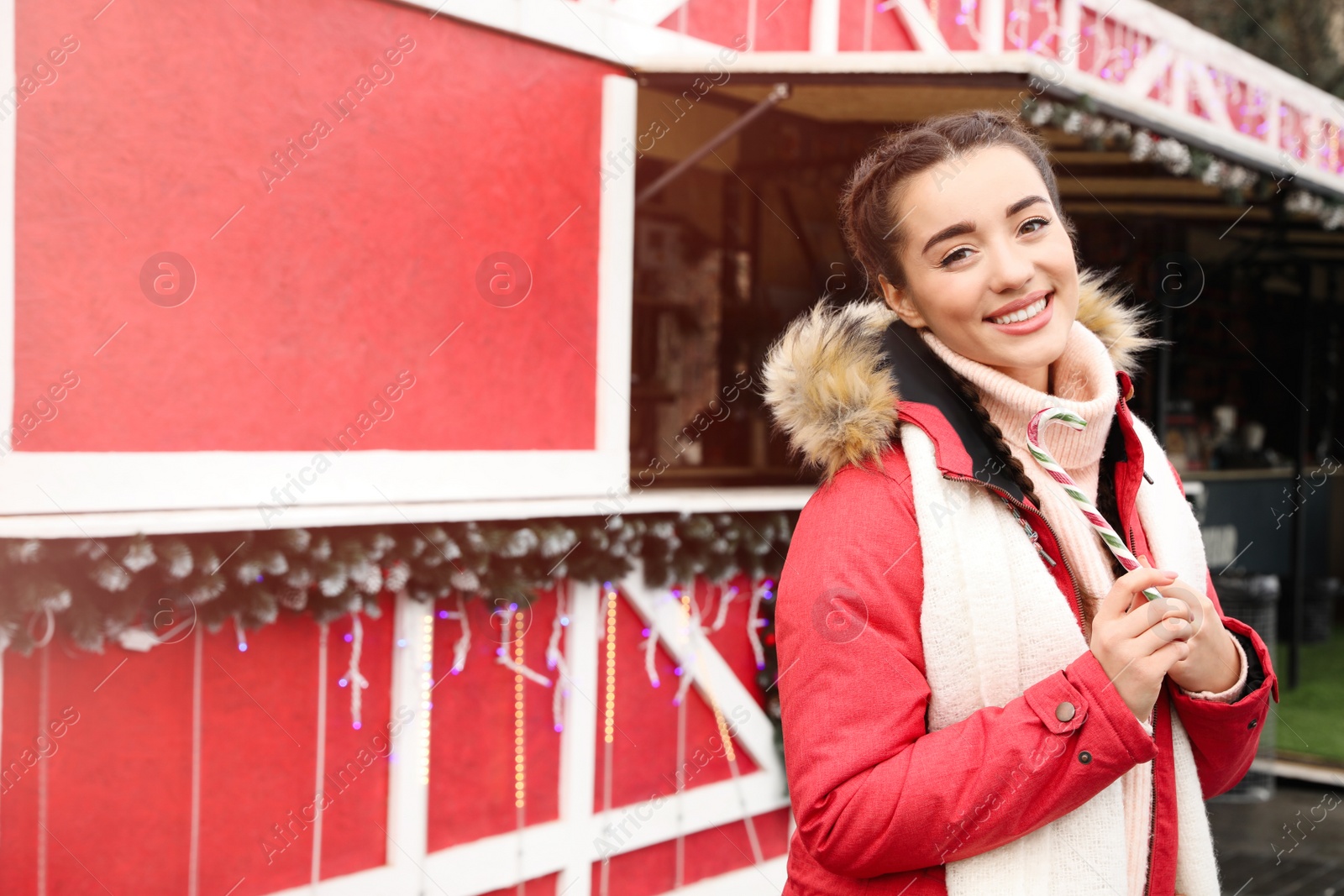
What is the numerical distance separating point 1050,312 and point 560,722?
2987mm

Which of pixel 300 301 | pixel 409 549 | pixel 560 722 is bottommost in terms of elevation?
pixel 560 722

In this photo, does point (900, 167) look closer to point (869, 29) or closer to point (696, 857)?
point (696, 857)

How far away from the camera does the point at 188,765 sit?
11.0ft

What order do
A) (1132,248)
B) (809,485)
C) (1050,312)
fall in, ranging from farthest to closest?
1. (1132,248)
2. (809,485)
3. (1050,312)

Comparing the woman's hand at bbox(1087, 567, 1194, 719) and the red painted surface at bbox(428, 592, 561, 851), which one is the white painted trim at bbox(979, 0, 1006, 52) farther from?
the woman's hand at bbox(1087, 567, 1194, 719)

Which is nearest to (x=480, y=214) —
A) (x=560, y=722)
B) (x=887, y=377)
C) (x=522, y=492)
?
(x=522, y=492)

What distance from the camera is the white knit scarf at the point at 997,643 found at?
63.4 inches

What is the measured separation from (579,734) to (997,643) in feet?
9.63

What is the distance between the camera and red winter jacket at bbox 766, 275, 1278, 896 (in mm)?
1496

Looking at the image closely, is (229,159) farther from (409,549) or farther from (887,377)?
(887,377)

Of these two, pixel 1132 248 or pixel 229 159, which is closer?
pixel 229 159

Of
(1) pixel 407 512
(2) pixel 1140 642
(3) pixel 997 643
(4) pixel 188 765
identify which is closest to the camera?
(2) pixel 1140 642

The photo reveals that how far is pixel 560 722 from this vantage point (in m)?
4.28

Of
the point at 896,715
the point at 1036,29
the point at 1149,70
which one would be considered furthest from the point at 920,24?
the point at 896,715
